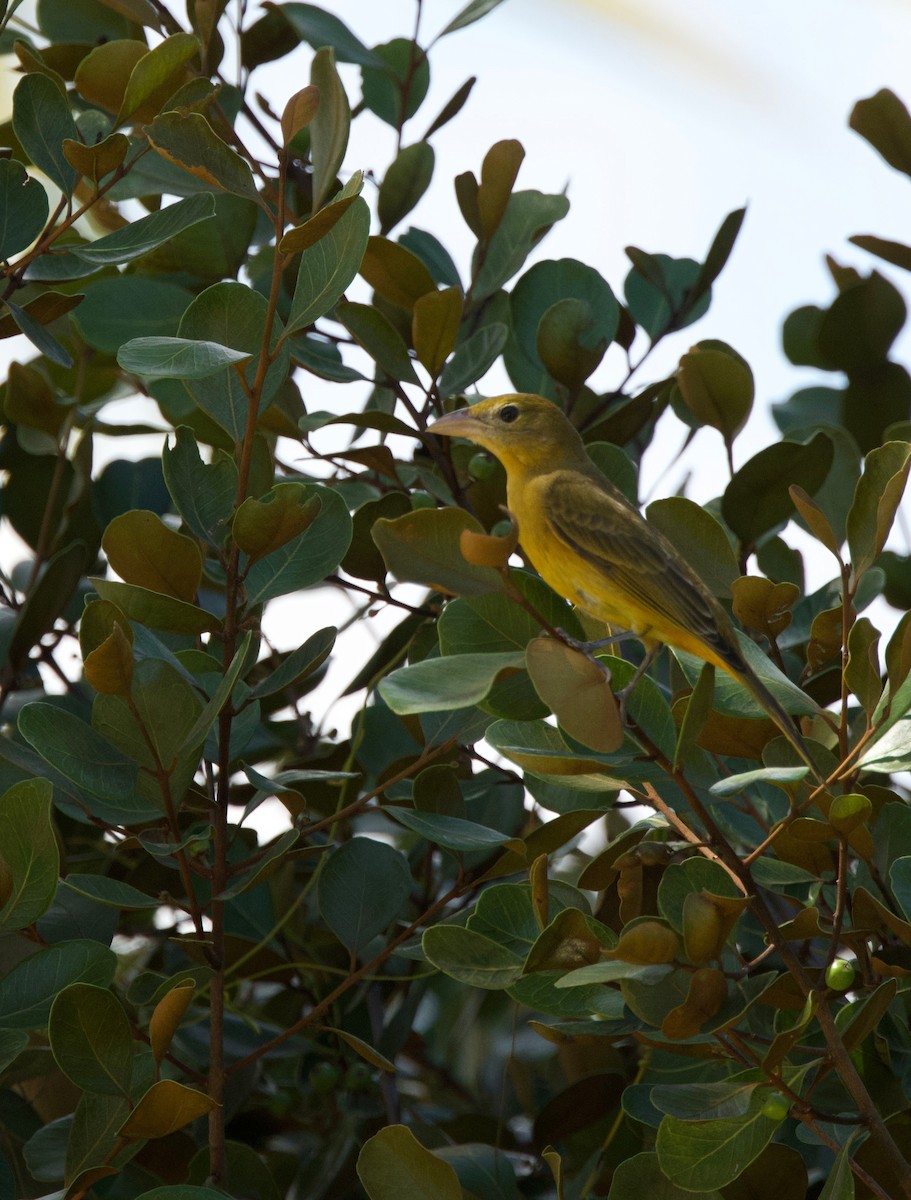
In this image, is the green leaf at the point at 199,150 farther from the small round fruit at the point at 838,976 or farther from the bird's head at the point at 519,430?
the small round fruit at the point at 838,976

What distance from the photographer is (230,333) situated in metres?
1.55

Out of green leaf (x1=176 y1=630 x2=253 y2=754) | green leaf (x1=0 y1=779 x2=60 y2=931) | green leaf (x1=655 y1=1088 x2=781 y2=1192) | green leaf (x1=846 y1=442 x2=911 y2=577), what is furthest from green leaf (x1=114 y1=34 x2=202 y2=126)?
green leaf (x1=655 y1=1088 x2=781 y2=1192)

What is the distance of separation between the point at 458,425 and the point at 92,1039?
4.15ft

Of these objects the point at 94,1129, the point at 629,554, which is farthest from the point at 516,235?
the point at 94,1129

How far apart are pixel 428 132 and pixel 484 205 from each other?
26 centimetres

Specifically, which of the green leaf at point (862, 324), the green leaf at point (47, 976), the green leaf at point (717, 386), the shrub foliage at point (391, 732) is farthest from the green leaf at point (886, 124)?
the green leaf at point (47, 976)

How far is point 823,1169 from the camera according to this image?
1812 mm

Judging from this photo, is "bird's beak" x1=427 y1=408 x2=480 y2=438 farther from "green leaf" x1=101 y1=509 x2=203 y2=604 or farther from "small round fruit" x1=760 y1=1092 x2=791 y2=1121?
"small round fruit" x1=760 y1=1092 x2=791 y2=1121

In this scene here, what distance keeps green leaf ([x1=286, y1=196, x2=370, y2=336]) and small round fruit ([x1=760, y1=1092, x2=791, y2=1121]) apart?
38.4 inches

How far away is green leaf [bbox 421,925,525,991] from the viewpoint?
1.45m

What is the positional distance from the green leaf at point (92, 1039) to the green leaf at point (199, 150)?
0.89 metres

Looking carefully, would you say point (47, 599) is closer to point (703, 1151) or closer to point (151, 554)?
point (151, 554)

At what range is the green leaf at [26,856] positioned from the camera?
4.54 feet

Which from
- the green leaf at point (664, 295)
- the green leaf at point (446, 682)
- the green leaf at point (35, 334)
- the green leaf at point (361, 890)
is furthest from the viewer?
the green leaf at point (664, 295)
